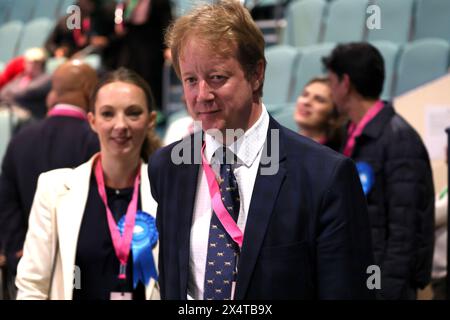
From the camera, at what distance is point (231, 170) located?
1.66 m

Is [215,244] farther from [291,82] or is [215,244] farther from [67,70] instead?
[291,82]

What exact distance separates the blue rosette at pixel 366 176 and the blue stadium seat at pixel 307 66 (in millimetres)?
2841

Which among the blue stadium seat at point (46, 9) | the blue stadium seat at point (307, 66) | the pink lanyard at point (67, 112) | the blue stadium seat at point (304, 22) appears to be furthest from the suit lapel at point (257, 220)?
the blue stadium seat at point (46, 9)

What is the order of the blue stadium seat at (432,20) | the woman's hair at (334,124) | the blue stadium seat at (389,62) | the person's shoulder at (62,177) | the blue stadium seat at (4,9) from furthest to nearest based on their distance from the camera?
the blue stadium seat at (4,9) → the blue stadium seat at (432,20) → the blue stadium seat at (389,62) → the woman's hair at (334,124) → the person's shoulder at (62,177)

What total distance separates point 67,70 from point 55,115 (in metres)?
0.22

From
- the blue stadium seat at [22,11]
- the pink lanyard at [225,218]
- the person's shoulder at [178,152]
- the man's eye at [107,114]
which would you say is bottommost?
the pink lanyard at [225,218]

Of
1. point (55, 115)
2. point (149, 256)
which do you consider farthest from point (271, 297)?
point (55, 115)

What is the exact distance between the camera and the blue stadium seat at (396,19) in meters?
6.09

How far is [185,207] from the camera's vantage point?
5.48ft

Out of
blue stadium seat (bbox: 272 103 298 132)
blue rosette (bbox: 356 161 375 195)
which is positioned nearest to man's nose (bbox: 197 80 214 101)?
blue rosette (bbox: 356 161 375 195)

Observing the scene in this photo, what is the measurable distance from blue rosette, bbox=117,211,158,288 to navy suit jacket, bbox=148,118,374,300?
0.87 meters

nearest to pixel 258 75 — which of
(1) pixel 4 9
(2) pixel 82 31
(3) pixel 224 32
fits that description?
(3) pixel 224 32

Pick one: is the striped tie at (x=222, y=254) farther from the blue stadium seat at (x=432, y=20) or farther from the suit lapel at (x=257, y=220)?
the blue stadium seat at (x=432, y=20)

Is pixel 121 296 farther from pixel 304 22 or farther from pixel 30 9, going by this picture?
pixel 30 9
